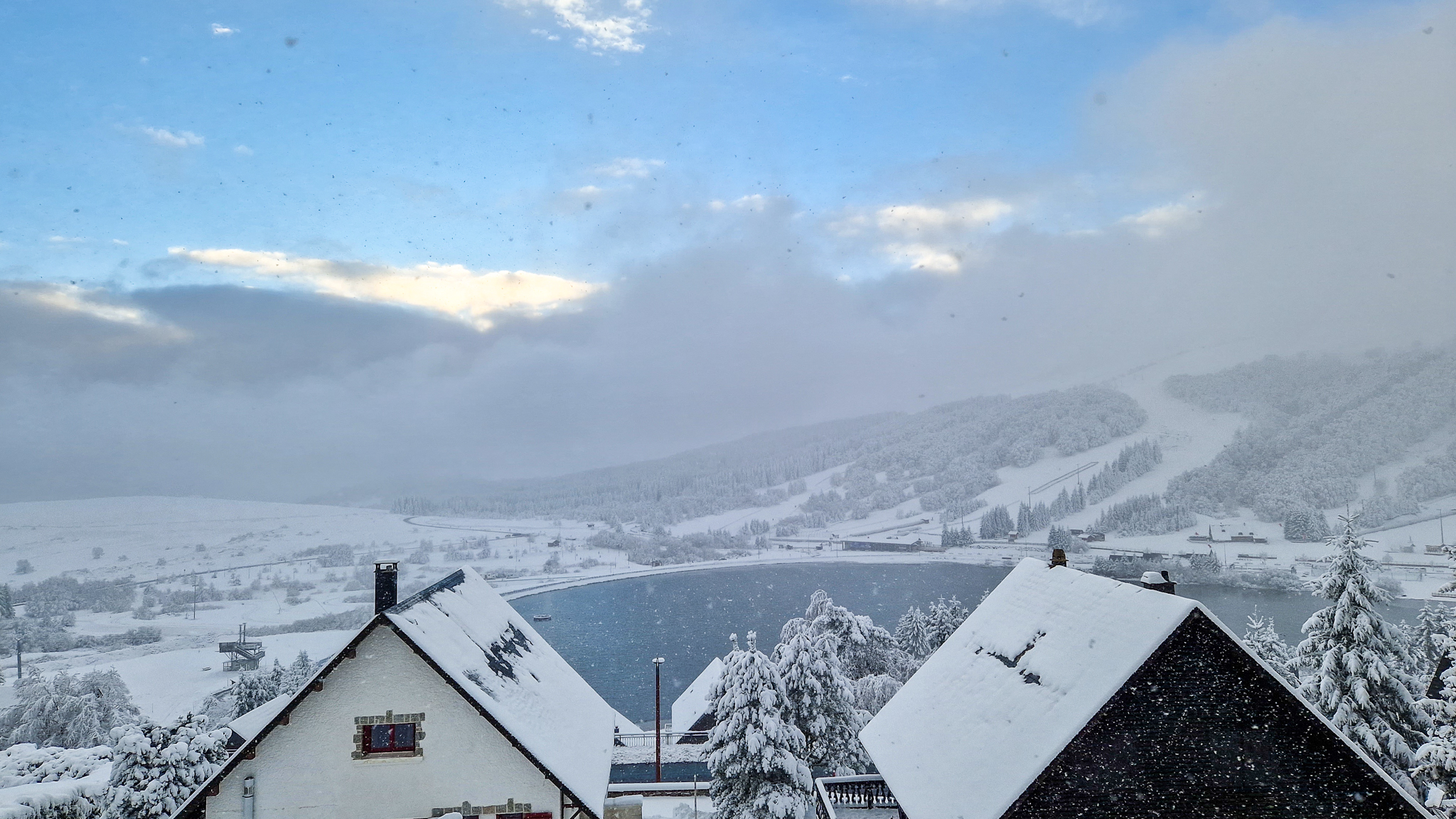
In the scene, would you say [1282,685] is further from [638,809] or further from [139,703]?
[139,703]

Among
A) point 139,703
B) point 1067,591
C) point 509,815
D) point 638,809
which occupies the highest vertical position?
point 1067,591

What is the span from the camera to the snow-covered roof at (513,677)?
15172 millimetres

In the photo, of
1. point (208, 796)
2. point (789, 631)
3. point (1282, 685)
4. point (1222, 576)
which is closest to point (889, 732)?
point (1282, 685)

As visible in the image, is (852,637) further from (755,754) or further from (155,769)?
(155,769)

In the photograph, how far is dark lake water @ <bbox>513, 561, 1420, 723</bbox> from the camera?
316ft

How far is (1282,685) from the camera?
40.5 ft

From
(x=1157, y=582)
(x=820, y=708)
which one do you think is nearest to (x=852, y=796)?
(x=820, y=708)

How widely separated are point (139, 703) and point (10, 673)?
35713 mm

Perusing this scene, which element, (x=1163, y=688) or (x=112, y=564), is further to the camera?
(x=112, y=564)

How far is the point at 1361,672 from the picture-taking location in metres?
20.8

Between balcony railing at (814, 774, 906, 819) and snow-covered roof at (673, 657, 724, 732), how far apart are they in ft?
76.7

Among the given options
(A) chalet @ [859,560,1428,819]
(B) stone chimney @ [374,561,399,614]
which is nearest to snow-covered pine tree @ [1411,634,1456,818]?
(A) chalet @ [859,560,1428,819]

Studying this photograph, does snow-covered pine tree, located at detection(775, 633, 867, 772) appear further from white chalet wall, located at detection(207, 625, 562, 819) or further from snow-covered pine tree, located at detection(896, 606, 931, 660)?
snow-covered pine tree, located at detection(896, 606, 931, 660)

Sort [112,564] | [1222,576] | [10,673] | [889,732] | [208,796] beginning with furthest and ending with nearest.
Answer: [112,564], [1222,576], [10,673], [889,732], [208,796]
